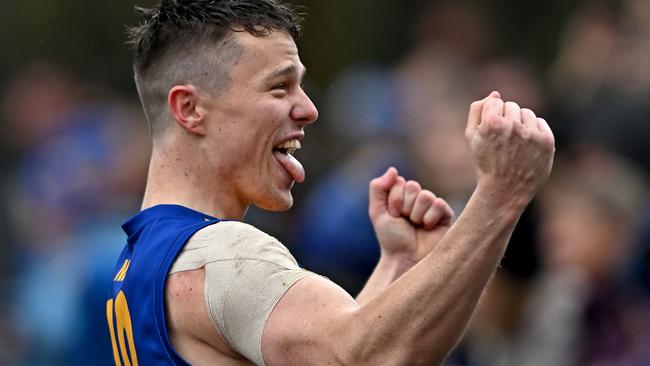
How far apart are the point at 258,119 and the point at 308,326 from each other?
0.94m

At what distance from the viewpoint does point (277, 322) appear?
412cm

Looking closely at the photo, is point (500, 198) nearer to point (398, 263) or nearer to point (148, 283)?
point (148, 283)

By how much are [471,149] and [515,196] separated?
7.3 inches

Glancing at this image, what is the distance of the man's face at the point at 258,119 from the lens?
4.75 m

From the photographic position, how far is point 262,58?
187 inches

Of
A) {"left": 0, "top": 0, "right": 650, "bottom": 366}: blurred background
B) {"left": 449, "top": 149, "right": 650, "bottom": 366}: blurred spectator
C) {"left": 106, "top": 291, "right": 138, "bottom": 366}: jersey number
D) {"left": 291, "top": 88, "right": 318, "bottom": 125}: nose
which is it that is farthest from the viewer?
{"left": 0, "top": 0, "right": 650, "bottom": 366}: blurred background

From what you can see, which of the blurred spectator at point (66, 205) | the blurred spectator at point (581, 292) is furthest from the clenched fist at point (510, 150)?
the blurred spectator at point (66, 205)

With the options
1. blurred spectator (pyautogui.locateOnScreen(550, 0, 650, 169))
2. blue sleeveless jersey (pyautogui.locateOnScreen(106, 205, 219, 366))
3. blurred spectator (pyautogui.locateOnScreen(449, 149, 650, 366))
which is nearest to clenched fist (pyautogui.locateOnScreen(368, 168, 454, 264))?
blue sleeveless jersey (pyautogui.locateOnScreen(106, 205, 219, 366))

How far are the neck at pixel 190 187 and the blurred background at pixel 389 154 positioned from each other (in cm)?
339

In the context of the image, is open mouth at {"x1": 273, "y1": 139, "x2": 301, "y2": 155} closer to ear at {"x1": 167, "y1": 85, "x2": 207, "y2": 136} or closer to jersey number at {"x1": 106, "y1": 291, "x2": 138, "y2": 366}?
ear at {"x1": 167, "y1": 85, "x2": 207, "y2": 136}

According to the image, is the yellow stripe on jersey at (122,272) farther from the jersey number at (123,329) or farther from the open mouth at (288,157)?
the open mouth at (288,157)

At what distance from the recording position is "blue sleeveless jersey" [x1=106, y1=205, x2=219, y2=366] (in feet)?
14.4

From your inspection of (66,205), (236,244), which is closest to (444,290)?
(236,244)

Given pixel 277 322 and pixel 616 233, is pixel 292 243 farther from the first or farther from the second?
pixel 277 322
